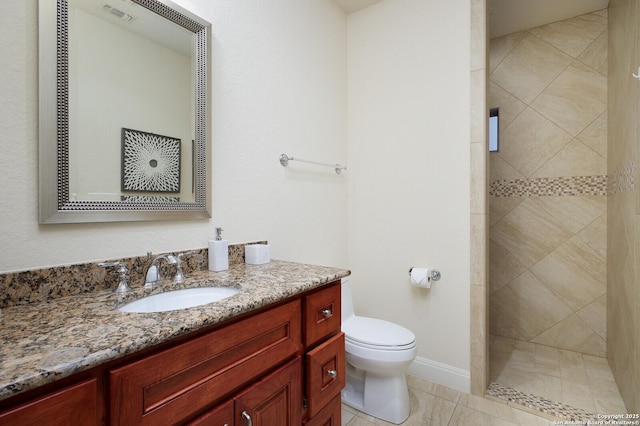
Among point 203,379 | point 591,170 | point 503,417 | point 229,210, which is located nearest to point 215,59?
point 229,210

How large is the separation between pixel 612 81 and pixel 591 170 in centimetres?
66

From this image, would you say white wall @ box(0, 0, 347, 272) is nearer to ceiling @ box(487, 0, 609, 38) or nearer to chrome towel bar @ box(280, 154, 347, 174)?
chrome towel bar @ box(280, 154, 347, 174)

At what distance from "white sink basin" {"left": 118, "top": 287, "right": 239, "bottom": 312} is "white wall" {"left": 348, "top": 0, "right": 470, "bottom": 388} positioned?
145 centimetres

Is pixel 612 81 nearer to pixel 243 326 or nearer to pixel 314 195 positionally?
pixel 314 195

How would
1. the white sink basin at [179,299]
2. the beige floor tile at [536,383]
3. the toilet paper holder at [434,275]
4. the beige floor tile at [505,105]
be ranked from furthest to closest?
the beige floor tile at [505,105], the toilet paper holder at [434,275], the beige floor tile at [536,383], the white sink basin at [179,299]

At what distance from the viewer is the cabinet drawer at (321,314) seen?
3.70 feet

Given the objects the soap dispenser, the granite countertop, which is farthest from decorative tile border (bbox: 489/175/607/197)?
the soap dispenser

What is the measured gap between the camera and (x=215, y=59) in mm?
1460

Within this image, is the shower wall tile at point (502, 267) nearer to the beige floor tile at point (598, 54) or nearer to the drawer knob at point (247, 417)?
the beige floor tile at point (598, 54)

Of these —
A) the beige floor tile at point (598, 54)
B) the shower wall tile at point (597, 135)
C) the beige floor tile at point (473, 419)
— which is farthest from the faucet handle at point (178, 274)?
the beige floor tile at point (598, 54)

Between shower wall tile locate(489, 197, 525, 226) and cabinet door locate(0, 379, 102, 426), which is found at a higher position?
shower wall tile locate(489, 197, 525, 226)

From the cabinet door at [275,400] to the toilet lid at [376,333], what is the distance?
2.27 feet

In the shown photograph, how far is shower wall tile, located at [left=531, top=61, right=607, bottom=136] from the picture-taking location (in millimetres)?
2453

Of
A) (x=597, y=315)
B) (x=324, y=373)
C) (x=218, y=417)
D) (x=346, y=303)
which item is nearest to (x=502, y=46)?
(x=597, y=315)
